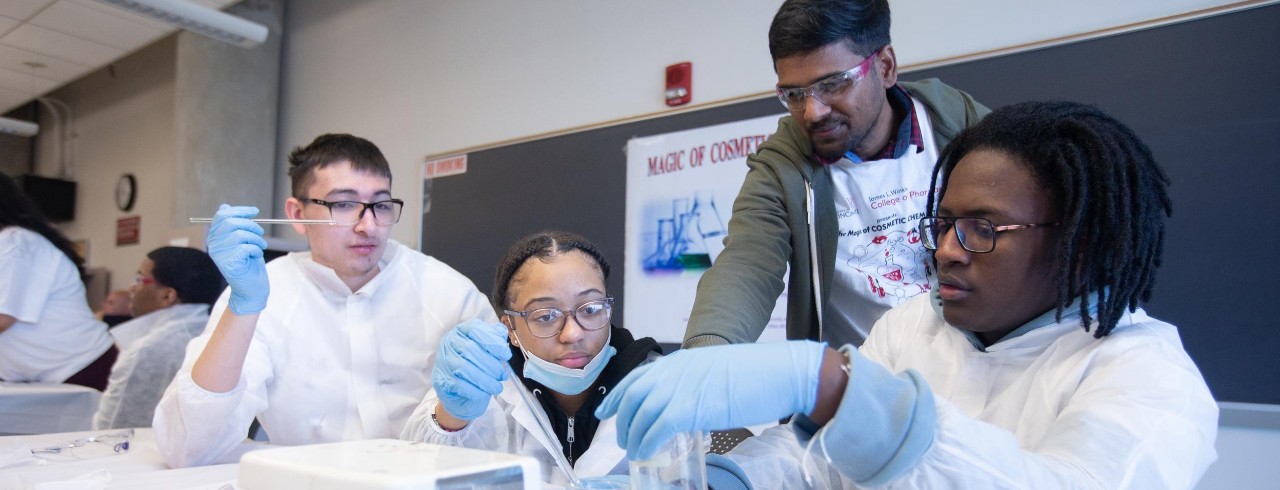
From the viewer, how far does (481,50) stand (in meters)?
3.43

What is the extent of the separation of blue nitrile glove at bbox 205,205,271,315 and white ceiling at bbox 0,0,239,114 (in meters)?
2.97

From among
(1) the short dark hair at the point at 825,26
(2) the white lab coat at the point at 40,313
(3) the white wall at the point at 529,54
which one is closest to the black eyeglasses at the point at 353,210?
(1) the short dark hair at the point at 825,26

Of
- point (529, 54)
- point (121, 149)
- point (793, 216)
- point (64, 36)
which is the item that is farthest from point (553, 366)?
point (121, 149)

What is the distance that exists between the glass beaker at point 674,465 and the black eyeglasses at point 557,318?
596 mm

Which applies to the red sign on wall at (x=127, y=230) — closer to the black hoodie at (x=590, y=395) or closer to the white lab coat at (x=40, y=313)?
the white lab coat at (x=40, y=313)

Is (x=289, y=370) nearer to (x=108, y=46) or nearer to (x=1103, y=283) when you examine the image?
(x=1103, y=283)

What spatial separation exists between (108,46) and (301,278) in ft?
12.5

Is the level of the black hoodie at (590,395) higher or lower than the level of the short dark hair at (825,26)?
lower

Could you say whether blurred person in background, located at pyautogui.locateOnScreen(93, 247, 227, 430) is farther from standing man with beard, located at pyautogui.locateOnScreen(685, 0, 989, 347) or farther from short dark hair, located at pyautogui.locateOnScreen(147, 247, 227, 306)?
standing man with beard, located at pyautogui.locateOnScreen(685, 0, 989, 347)

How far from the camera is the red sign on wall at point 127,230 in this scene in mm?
5195

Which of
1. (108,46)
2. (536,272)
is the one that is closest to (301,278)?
(536,272)

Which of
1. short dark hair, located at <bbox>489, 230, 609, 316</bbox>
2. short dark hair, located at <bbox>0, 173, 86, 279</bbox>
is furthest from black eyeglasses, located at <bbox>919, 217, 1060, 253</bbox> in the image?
short dark hair, located at <bbox>0, 173, 86, 279</bbox>

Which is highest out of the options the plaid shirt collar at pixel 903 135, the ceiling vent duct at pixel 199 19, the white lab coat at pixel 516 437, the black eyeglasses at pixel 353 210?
the ceiling vent duct at pixel 199 19

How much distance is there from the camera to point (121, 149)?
552cm
